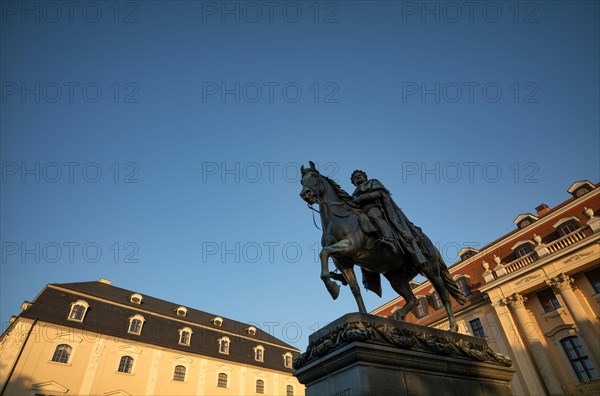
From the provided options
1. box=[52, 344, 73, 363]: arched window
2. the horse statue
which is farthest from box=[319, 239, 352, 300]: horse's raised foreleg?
box=[52, 344, 73, 363]: arched window

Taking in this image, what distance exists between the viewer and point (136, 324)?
3341 centimetres

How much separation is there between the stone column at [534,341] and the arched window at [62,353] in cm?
3523

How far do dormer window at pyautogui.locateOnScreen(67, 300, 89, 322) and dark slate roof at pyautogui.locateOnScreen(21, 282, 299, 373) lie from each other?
35 centimetres

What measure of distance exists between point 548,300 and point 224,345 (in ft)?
107

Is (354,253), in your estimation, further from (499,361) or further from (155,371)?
(155,371)

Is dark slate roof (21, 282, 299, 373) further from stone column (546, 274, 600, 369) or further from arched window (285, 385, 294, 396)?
stone column (546, 274, 600, 369)

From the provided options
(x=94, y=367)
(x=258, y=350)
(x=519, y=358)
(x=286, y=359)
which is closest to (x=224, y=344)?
(x=258, y=350)

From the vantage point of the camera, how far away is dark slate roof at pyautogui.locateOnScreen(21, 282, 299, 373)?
29.2 m

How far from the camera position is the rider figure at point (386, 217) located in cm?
615

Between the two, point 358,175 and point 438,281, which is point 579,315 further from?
point 358,175

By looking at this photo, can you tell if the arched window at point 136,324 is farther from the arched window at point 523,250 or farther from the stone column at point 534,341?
the arched window at point 523,250

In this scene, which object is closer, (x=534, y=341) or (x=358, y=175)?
(x=358, y=175)

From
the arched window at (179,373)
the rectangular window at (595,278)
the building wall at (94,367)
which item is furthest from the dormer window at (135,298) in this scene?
the rectangular window at (595,278)

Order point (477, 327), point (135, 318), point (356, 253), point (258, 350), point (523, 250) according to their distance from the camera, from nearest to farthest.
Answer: point (356, 253)
point (523, 250)
point (477, 327)
point (135, 318)
point (258, 350)
